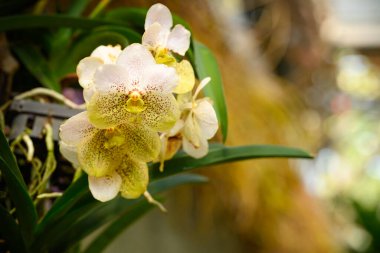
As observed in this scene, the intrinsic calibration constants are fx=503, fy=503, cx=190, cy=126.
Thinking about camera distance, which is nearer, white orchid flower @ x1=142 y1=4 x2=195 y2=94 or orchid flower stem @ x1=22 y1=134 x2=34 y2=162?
white orchid flower @ x1=142 y1=4 x2=195 y2=94

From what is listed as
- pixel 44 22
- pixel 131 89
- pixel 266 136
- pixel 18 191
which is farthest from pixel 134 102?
pixel 266 136

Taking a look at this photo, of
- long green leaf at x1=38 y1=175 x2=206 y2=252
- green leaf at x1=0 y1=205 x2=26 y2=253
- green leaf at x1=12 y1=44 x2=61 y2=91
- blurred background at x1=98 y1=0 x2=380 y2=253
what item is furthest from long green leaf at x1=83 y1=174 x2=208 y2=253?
blurred background at x1=98 y1=0 x2=380 y2=253

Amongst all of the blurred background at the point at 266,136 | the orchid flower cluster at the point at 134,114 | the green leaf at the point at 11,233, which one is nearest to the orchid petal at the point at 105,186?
the orchid flower cluster at the point at 134,114

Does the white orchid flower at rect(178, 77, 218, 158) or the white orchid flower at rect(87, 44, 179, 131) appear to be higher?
the white orchid flower at rect(87, 44, 179, 131)

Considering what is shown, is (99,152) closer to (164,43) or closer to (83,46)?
(164,43)

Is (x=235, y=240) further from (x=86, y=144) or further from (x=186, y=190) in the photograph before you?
(x=86, y=144)

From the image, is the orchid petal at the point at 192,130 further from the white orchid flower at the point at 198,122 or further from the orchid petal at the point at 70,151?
the orchid petal at the point at 70,151

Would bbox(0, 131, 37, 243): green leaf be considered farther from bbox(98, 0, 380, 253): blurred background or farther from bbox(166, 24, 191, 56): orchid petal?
bbox(98, 0, 380, 253): blurred background

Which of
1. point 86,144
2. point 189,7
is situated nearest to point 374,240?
point 189,7
